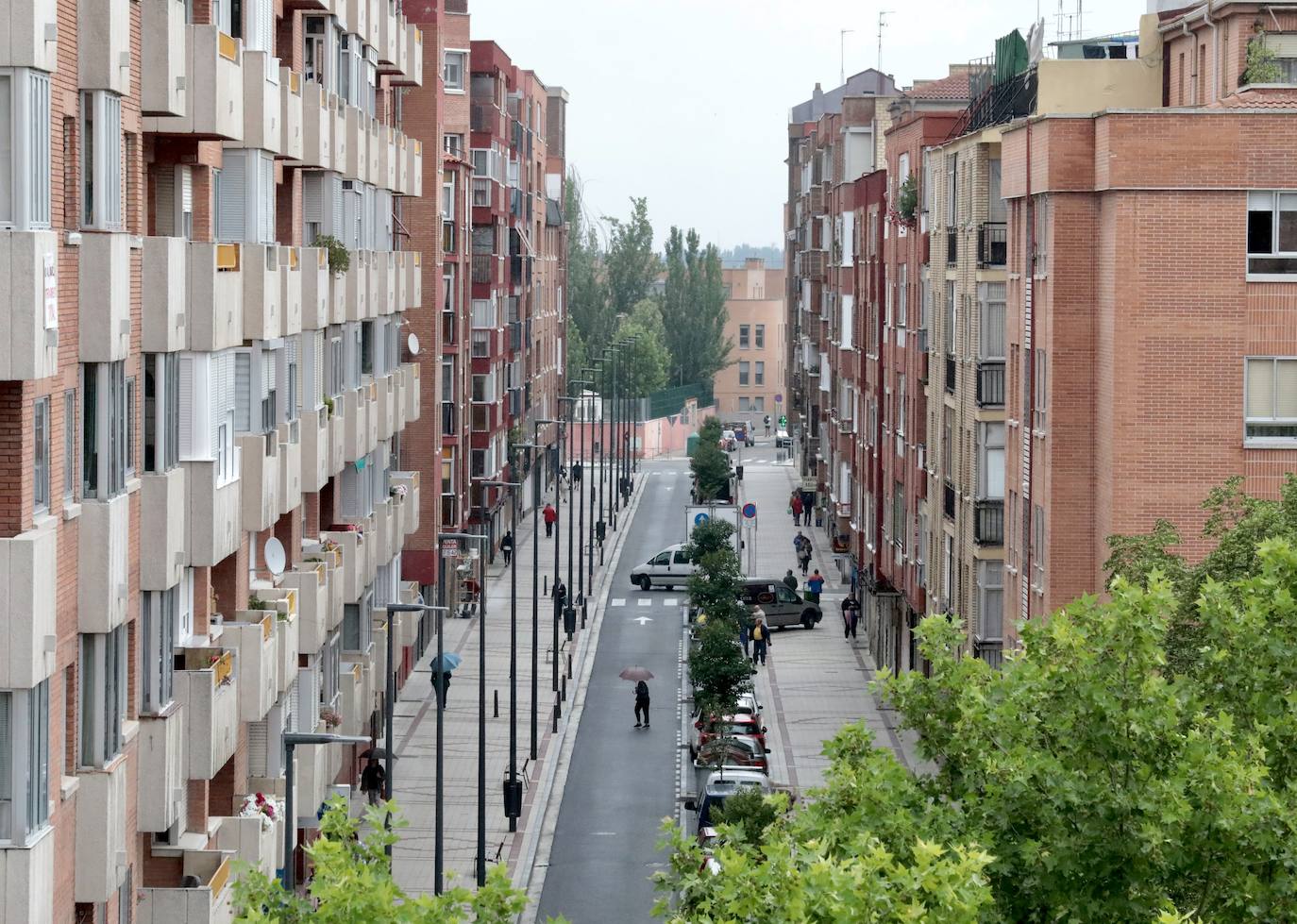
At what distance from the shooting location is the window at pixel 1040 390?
3978cm

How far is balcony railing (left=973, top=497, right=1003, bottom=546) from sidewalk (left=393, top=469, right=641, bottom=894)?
35.4ft

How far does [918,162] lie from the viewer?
58.4m

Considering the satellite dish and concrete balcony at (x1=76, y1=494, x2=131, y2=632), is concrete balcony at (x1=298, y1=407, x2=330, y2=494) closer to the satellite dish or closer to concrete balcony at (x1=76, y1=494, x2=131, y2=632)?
the satellite dish

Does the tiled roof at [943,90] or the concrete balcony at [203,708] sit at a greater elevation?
the tiled roof at [943,90]

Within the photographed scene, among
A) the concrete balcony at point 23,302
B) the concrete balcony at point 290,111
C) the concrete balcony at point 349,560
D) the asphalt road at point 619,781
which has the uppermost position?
the concrete balcony at point 290,111

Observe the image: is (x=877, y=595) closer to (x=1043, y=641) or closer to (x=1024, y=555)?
(x=1024, y=555)

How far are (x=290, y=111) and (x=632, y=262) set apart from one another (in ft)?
444

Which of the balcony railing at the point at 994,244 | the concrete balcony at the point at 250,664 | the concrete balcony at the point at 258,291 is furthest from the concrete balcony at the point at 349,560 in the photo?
the balcony railing at the point at 994,244

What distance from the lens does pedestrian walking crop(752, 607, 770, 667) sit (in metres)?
66.4

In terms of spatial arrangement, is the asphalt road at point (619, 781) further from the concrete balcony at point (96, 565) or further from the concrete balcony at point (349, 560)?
the concrete balcony at point (96, 565)

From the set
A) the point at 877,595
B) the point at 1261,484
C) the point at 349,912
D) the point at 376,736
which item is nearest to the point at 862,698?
→ the point at 877,595

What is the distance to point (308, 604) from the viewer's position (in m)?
37.3

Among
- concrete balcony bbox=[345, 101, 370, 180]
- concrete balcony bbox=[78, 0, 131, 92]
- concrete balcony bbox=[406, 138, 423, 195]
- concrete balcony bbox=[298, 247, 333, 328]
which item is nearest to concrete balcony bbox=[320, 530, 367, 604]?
concrete balcony bbox=[298, 247, 333, 328]

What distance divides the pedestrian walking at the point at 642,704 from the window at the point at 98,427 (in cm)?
3459
